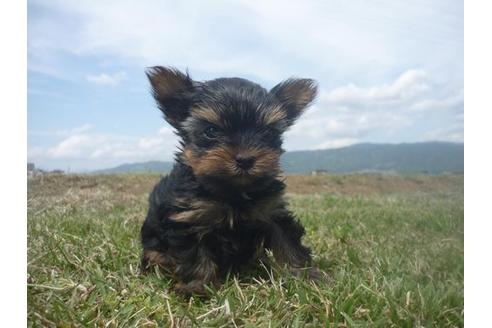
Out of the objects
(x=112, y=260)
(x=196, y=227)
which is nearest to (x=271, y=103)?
(x=196, y=227)

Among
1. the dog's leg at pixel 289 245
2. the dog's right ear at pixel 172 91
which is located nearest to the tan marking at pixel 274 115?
the dog's right ear at pixel 172 91

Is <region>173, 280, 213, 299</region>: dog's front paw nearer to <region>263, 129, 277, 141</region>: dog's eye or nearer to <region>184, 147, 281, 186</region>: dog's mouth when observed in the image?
<region>184, 147, 281, 186</region>: dog's mouth

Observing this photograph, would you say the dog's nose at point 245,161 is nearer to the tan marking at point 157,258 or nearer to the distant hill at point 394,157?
the distant hill at point 394,157

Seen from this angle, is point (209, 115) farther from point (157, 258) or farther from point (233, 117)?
point (157, 258)

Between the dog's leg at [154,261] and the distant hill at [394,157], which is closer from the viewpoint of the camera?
the distant hill at [394,157]

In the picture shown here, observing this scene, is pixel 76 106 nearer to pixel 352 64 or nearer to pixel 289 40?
pixel 289 40

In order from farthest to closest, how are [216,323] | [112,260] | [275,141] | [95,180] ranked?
[95,180], [112,260], [275,141], [216,323]

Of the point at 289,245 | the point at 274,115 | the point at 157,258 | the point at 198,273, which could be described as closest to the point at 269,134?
the point at 274,115

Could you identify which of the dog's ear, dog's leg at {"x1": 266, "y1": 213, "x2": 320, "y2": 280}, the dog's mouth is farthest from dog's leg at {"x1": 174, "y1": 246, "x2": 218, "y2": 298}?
the dog's ear
